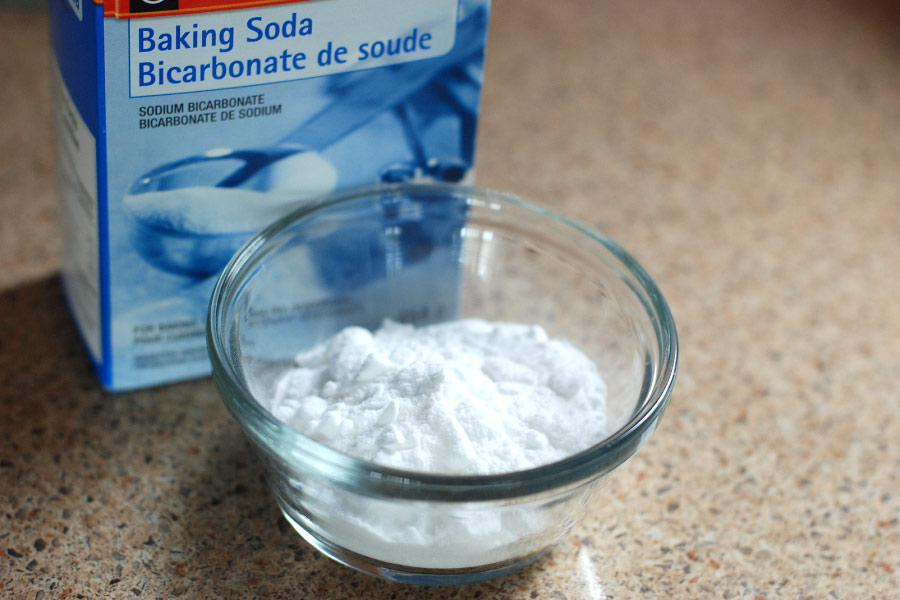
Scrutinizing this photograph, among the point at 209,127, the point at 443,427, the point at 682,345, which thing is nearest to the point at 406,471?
the point at 443,427

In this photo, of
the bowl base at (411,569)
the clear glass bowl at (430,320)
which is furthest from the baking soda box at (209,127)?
the bowl base at (411,569)

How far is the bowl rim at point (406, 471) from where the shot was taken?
1.59 feet

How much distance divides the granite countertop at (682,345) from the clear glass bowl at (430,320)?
0.06m

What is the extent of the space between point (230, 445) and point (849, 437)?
0.44 metres

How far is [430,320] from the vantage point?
0.75 m

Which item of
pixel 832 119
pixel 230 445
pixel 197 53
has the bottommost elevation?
pixel 230 445

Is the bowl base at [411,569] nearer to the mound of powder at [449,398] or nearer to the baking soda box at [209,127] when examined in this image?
the mound of powder at [449,398]

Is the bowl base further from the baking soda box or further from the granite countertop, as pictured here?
the baking soda box

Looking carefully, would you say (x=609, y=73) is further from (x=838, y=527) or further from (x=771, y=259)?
(x=838, y=527)

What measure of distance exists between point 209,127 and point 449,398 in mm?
224

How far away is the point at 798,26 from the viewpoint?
123 centimetres

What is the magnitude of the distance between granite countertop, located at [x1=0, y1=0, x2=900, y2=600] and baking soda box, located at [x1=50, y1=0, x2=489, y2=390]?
78 mm

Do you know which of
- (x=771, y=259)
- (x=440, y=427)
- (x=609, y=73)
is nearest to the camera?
(x=440, y=427)

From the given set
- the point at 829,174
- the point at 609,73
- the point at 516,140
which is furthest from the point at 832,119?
the point at 516,140
